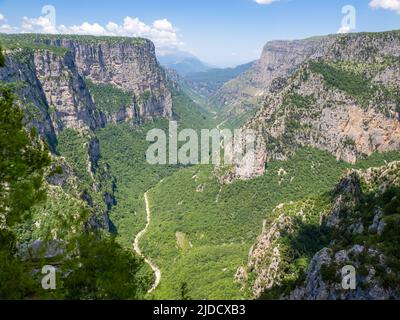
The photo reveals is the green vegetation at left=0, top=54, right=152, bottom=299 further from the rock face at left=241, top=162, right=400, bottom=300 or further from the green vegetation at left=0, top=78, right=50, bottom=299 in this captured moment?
the rock face at left=241, top=162, right=400, bottom=300

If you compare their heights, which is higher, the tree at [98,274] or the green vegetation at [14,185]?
the green vegetation at [14,185]

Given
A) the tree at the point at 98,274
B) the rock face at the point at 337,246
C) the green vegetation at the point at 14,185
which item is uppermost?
the green vegetation at the point at 14,185

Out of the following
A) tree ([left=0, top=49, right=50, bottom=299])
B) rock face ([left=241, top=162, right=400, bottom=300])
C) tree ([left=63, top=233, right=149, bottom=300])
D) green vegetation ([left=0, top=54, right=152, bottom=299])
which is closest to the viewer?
tree ([left=0, top=49, right=50, bottom=299])

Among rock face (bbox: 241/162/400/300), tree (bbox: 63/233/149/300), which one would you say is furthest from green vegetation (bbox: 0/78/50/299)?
rock face (bbox: 241/162/400/300)

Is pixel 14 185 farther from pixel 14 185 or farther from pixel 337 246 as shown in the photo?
pixel 337 246

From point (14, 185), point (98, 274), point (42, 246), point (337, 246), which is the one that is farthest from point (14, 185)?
point (337, 246)

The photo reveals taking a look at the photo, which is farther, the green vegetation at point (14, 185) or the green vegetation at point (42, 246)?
the green vegetation at point (42, 246)

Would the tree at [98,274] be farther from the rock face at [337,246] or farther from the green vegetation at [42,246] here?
the rock face at [337,246]

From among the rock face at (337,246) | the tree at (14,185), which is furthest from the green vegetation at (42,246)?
the rock face at (337,246)
